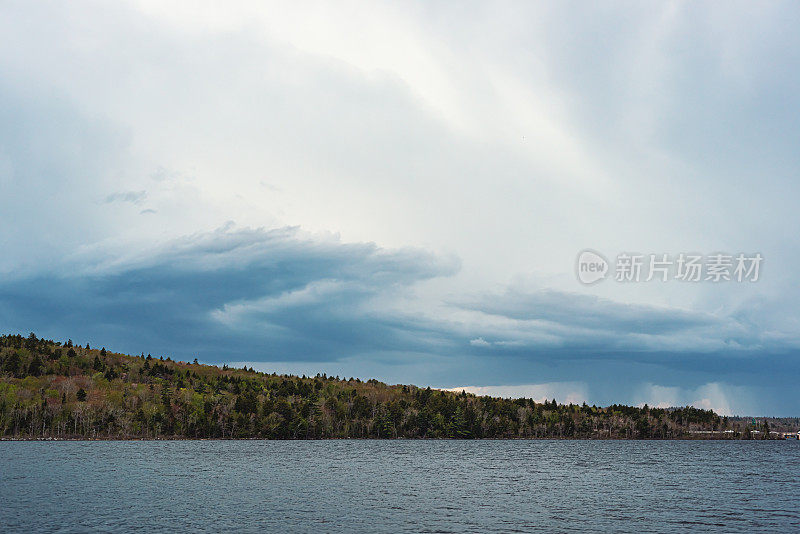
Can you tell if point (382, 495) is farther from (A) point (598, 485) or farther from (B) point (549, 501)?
(A) point (598, 485)

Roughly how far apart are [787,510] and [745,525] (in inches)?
877

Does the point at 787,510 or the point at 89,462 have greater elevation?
the point at 787,510

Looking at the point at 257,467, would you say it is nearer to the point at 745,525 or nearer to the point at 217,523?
the point at 217,523

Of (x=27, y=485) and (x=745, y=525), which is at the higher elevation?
(x=745, y=525)

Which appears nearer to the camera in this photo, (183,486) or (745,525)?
(745,525)

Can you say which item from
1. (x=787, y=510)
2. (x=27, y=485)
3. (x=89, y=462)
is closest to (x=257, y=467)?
(x=89, y=462)

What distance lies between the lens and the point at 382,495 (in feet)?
344

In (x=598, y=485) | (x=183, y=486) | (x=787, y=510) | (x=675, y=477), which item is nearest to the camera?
(x=787, y=510)

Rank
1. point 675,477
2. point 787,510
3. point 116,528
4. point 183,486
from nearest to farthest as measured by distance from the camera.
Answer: point 116,528 < point 787,510 < point 183,486 < point 675,477

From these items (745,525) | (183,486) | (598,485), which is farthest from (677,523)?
(183,486)

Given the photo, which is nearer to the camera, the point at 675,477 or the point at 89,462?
the point at 675,477

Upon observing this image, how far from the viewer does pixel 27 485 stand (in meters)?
111

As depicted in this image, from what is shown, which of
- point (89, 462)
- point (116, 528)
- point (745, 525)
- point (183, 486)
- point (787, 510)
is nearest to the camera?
point (116, 528)

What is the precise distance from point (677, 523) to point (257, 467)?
11487cm
